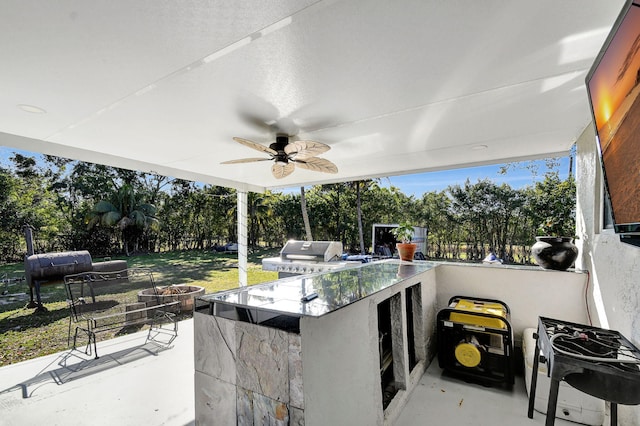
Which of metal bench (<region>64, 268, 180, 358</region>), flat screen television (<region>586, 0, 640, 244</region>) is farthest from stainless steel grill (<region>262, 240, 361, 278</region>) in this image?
flat screen television (<region>586, 0, 640, 244</region>)

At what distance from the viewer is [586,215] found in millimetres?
2412

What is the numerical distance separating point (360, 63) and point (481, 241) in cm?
862

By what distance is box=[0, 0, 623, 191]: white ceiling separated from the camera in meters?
1.16

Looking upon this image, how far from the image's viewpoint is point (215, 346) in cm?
140

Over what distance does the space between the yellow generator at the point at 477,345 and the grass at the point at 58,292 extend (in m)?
4.37

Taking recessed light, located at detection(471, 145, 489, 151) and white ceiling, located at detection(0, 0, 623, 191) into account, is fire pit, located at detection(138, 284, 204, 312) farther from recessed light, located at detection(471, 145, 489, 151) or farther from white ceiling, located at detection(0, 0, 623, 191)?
recessed light, located at detection(471, 145, 489, 151)

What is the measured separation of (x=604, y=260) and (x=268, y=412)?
2.32 m

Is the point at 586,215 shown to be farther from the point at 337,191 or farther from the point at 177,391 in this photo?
the point at 337,191

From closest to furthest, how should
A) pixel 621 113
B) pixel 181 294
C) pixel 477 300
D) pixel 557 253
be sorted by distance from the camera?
pixel 621 113 < pixel 557 253 < pixel 477 300 < pixel 181 294

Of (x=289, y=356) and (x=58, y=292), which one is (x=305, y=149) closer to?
(x=289, y=356)

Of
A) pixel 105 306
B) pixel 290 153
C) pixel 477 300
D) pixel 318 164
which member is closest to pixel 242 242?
pixel 105 306

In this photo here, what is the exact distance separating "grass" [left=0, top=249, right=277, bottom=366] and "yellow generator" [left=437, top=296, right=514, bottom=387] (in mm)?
4374

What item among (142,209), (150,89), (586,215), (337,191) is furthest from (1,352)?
(337,191)

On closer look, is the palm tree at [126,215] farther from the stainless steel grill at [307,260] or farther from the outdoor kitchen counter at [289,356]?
the outdoor kitchen counter at [289,356]
